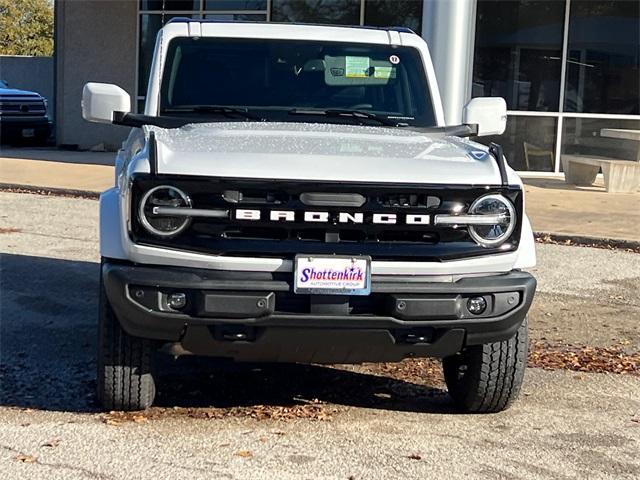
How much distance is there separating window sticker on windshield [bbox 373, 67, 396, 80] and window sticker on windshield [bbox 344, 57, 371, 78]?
50 mm

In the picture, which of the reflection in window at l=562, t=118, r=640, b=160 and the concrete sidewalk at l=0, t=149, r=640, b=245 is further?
the reflection in window at l=562, t=118, r=640, b=160

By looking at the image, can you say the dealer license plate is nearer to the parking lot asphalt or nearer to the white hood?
the white hood

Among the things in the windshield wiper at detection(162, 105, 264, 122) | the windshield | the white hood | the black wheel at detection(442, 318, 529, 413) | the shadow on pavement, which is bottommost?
the shadow on pavement

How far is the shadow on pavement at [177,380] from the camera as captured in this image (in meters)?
5.12

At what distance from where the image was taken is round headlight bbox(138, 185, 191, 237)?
4.20 m

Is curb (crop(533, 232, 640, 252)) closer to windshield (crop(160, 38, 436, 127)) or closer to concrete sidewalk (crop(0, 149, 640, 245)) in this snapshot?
concrete sidewalk (crop(0, 149, 640, 245))

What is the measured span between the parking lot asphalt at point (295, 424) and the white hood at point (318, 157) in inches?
47.3

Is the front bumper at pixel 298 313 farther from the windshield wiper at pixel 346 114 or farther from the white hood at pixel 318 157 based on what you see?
the windshield wiper at pixel 346 114

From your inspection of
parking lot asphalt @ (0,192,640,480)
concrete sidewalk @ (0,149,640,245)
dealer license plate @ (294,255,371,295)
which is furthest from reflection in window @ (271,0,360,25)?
dealer license plate @ (294,255,371,295)

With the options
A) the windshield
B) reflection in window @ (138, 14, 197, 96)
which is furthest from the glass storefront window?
the windshield

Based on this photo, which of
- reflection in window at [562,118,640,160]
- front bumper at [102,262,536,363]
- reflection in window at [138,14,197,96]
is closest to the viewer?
front bumper at [102,262,536,363]

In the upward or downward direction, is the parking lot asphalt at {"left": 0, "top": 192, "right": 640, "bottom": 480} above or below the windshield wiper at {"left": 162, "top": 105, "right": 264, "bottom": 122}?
below

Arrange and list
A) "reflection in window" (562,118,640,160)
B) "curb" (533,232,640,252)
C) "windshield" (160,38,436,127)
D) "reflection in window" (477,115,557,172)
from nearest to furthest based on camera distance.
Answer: "windshield" (160,38,436,127), "curb" (533,232,640,252), "reflection in window" (562,118,640,160), "reflection in window" (477,115,557,172)

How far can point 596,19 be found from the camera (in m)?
16.3
